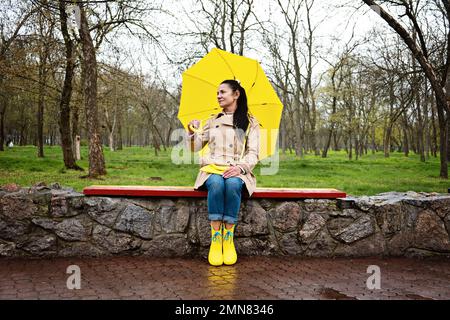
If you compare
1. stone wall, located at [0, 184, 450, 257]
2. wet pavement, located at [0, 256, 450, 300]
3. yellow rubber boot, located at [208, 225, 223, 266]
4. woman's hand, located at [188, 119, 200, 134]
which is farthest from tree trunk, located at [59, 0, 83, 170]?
yellow rubber boot, located at [208, 225, 223, 266]

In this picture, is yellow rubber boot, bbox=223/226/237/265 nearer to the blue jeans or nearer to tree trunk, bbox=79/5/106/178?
the blue jeans

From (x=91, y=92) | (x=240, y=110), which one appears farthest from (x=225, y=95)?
(x=91, y=92)

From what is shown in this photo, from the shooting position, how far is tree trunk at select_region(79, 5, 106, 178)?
11.1 meters

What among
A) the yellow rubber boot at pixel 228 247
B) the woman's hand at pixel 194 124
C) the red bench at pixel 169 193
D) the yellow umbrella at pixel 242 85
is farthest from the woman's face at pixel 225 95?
the yellow rubber boot at pixel 228 247

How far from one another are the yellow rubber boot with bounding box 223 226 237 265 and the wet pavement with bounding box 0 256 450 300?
10cm

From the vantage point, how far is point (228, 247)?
4.02 metres

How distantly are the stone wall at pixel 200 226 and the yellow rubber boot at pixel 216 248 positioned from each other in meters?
0.32

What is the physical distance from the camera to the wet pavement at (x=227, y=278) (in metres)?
3.12

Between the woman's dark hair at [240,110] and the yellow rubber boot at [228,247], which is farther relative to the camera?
the woman's dark hair at [240,110]

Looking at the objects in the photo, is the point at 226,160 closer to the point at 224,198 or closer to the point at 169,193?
the point at 224,198

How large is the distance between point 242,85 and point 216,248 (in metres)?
1.73

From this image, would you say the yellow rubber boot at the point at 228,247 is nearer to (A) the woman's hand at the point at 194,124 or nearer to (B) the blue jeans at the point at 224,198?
(B) the blue jeans at the point at 224,198
